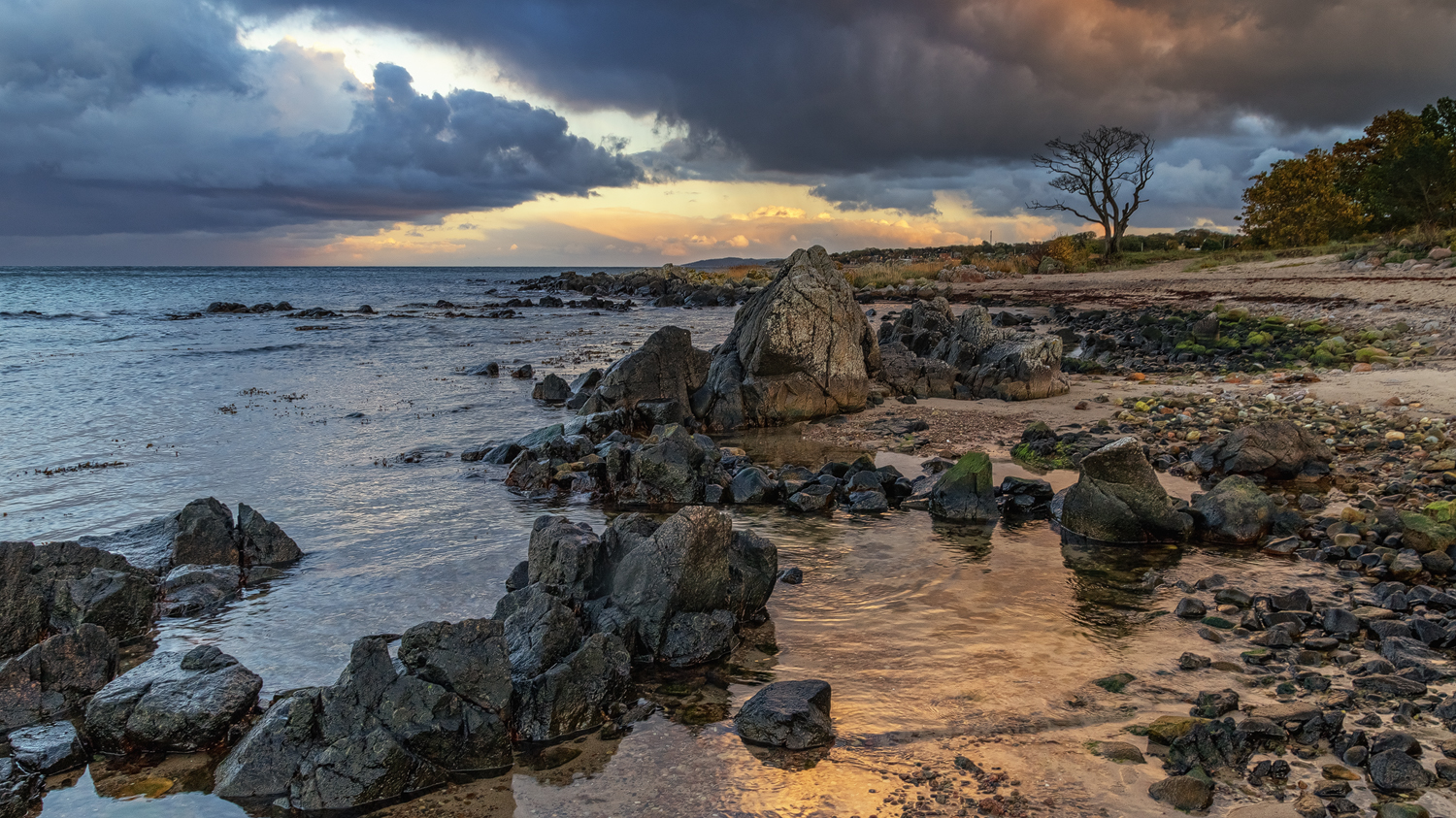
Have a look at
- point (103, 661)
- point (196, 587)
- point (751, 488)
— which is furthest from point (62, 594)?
point (751, 488)

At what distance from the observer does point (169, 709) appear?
4.86 meters

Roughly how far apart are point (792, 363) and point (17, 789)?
12890mm

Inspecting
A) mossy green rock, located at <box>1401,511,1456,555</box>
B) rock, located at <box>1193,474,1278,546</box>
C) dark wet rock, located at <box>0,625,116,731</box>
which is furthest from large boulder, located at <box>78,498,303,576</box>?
mossy green rock, located at <box>1401,511,1456,555</box>

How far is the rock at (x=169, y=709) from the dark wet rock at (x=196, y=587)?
6.54ft

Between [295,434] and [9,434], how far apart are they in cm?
512

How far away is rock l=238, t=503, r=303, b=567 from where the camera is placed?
26.3ft

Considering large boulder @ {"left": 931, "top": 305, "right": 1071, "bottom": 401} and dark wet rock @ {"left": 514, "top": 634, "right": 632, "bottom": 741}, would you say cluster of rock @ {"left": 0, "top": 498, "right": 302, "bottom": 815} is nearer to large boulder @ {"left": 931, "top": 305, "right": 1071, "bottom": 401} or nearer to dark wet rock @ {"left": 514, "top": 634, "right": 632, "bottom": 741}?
dark wet rock @ {"left": 514, "top": 634, "right": 632, "bottom": 741}

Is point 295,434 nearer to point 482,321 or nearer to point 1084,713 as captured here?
point 1084,713

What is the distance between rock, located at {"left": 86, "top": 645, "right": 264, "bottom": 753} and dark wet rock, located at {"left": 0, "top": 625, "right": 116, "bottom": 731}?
0.56 metres

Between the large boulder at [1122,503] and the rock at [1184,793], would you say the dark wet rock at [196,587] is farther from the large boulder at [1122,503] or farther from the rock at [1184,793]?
the large boulder at [1122,503]

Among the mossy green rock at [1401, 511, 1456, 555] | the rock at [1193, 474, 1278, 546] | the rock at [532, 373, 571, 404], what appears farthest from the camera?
the rock at [532, 373, 571, 404]

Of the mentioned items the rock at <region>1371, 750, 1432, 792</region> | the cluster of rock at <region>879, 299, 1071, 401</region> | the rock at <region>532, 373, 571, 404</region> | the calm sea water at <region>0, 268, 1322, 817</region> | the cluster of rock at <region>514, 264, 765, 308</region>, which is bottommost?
the calm sea water at <region>0, 268, 1322, 817</region>

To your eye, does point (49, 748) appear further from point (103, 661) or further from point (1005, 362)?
point (1005, 362)

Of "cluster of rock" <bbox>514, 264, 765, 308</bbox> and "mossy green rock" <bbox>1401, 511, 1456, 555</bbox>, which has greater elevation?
"cluster of rock" <bbox>514, 264, 765, 308</bbox>
